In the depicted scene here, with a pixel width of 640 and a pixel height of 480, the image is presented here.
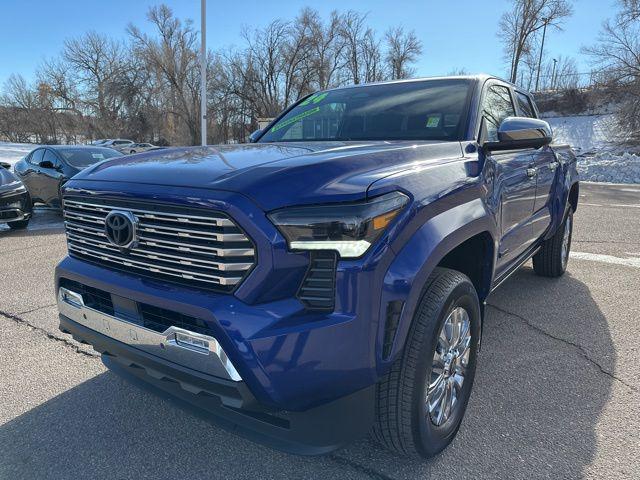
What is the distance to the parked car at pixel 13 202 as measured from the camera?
26.3 feet

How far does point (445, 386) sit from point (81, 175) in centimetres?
208

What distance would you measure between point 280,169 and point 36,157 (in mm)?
10713

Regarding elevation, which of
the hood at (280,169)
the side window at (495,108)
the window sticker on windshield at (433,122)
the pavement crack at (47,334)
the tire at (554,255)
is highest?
the side window at (495,108)

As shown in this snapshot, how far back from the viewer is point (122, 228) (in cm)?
201

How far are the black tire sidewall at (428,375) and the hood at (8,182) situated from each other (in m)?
8.33

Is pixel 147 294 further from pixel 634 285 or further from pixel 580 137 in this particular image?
pixel 580 137

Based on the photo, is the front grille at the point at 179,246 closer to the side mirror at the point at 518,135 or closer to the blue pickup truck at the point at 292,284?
the blue pickup truck at the point at 292,284

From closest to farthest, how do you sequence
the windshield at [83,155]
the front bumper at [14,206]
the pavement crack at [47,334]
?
1. the pavement crack at [47,334]
2. the front bumper at [14,206]
3. the windshield at [83,155]

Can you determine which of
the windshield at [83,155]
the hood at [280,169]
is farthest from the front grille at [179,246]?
the windshield at [83,155]

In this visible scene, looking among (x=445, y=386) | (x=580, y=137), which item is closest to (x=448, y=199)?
(x=445, y=386)

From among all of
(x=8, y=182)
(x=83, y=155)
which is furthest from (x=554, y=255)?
(x=83, y=155)

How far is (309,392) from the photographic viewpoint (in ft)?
5.49

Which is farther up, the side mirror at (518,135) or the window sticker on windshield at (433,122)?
the window sticker on windshield at (433,122)

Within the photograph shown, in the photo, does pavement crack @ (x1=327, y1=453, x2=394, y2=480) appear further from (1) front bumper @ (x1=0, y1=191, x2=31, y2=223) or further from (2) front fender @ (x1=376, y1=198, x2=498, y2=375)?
(1) front bumper @ (x1=0, y1=191, x2=31, y2=223)
